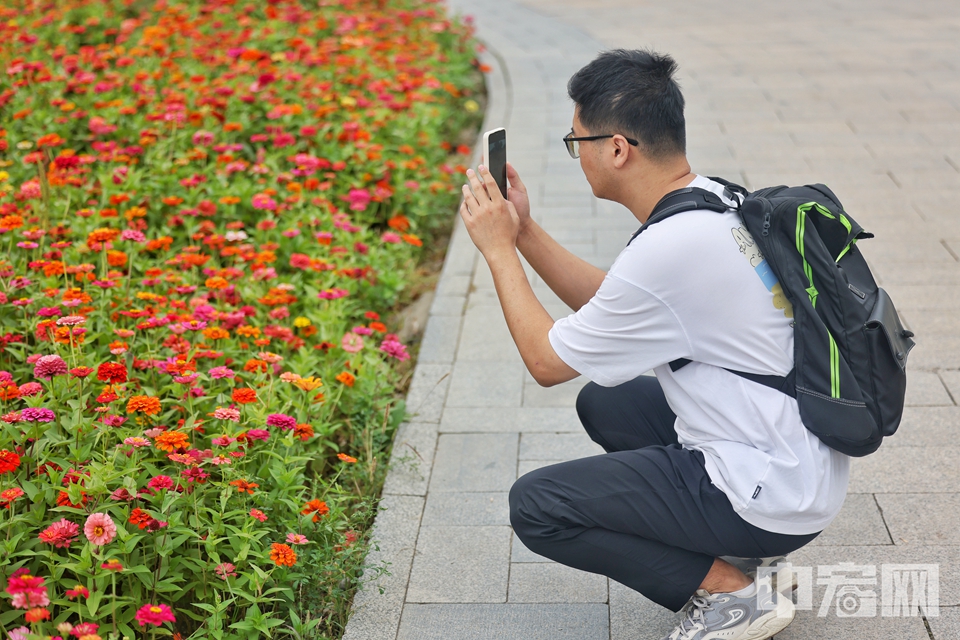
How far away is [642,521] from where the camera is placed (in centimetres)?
217

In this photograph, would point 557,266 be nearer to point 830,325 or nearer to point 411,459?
point 830,325

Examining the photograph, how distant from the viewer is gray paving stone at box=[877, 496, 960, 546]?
277 cm

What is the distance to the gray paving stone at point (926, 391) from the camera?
11.5 feet

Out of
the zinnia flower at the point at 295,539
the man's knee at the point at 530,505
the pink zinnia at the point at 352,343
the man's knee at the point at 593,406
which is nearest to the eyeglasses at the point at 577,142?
the man's knee at the point at 593,406

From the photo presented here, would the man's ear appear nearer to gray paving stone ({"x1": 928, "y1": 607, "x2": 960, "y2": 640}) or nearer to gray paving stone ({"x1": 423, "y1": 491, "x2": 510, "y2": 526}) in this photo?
gray paving stone ({"x1": 423, "y1": 491, "x2": 510, "y2": 526})

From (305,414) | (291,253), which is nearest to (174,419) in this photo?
(305,414)

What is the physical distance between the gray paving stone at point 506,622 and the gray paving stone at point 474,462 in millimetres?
598

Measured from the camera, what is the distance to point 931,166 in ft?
19.0

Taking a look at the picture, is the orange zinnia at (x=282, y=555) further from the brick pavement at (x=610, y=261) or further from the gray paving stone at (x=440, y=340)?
the gray paving stone at (x=440, y=340)

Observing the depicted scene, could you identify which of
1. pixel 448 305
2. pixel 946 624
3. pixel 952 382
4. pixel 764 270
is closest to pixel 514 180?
pixel 764 270

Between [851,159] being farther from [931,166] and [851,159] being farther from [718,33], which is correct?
[718,33]

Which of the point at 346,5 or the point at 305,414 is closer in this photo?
the point at 305,414

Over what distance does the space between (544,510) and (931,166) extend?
15.5 feet

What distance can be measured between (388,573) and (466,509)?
1.35 feet
